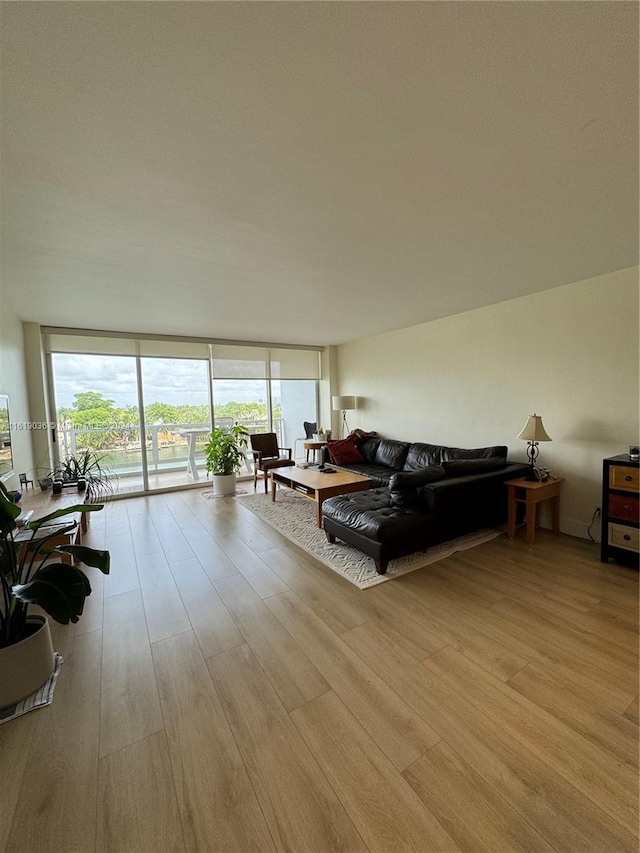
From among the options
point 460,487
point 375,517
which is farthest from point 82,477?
point 460,487

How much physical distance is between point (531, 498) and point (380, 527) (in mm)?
1647

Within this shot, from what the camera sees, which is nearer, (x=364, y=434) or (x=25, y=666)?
(x=25, y=666)

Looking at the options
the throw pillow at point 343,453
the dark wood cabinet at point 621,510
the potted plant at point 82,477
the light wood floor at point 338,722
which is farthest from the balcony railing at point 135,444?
the dark wood cabinet at point 621,510

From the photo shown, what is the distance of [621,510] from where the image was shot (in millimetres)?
2783

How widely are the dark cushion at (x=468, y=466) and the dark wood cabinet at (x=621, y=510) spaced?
0.90 metres

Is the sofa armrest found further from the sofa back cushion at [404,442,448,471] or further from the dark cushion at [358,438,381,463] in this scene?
the dark cushion at [358,438,381,463]

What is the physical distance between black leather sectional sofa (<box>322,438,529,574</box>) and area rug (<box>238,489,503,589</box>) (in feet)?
0.34

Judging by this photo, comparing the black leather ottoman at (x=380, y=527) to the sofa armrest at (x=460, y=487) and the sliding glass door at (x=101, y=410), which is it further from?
the sliding glass door at (x=101, y=410)

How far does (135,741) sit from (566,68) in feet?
10.1

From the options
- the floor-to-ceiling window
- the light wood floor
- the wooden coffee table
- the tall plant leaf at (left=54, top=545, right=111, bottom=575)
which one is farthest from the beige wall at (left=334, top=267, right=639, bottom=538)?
the tall plant leaf at (left=54, top=545, right=111, bottom=575)

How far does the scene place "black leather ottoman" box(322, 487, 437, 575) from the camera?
274cm

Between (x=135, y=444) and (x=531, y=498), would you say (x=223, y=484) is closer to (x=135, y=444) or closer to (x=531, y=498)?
(x=135, y=444)

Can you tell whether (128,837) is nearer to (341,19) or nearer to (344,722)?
(344,722)

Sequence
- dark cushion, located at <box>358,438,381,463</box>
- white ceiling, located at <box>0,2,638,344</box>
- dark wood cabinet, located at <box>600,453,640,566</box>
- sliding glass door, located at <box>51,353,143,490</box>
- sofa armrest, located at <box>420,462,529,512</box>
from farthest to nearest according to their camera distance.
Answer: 1. dark cushion, located at <box>358,438,381,463</box>
2. sliding glass door, located at <box>51,353,143,490</box>
3. sofa armrest, located at <box>420,462,529,512</box>
4. dark wood cabinet, located at <box>600,453,640,566</box>
5. white ceiling, located at <box>0,2,638,344</box>
